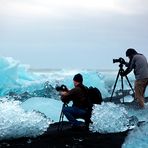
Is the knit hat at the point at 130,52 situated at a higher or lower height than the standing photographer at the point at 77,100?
higher

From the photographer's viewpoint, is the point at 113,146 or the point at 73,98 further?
the point at 73,98

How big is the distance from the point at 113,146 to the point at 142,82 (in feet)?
13.2

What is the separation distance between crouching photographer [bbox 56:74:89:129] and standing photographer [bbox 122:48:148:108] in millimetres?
2790

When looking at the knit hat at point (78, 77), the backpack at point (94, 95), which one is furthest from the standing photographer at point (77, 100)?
the backpack at point (94, 95)

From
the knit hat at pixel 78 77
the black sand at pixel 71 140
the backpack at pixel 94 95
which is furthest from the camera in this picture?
the knit hat at pixel 78 77

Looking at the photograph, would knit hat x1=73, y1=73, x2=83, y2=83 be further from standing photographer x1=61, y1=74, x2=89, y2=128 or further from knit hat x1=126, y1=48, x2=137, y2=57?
knit hat x1=126, y1=48, x2=137, y2=57

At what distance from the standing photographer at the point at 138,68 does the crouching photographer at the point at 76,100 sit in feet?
9.15

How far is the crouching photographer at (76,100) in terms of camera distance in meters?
7.50

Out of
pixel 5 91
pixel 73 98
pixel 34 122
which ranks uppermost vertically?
pixel 73 98

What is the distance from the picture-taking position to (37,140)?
7.02m

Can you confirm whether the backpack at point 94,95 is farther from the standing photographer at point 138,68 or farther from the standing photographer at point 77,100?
the standing photographer at point 138,68

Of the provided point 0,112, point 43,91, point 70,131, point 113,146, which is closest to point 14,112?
point 0,112

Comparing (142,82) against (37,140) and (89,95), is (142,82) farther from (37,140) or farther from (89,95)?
(37,140)

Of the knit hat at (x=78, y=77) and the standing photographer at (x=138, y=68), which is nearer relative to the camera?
the knit hat at (x=78, y=77)
